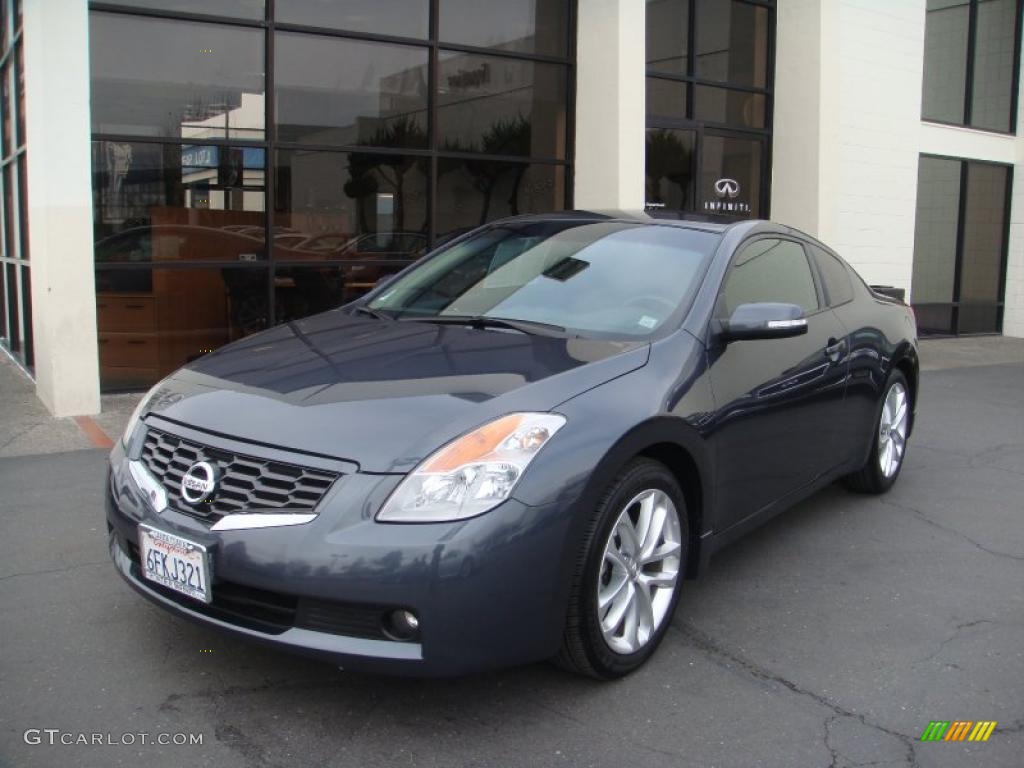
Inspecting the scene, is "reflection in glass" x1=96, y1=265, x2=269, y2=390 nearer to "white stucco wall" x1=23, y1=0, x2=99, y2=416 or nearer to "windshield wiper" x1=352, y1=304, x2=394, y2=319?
"white stucco wall" x1=23, y1=0, x2=99, y2=416

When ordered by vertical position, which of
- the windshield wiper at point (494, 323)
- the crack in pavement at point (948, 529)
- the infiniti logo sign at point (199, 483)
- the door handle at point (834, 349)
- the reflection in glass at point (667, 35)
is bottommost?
the crack in pavement at point (948, 529)

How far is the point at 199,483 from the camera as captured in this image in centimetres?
304

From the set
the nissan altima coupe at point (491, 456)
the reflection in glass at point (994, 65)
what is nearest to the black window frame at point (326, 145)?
the nissan altima coupe at point (491, 456)

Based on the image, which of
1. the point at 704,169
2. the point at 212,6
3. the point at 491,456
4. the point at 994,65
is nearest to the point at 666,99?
the point at 704,169

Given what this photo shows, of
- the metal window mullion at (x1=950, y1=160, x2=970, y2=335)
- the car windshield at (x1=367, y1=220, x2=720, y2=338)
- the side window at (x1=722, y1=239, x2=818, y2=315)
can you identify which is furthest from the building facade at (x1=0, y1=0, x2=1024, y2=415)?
the side window at (x1=722, y1=239, x2=818, y2=315)

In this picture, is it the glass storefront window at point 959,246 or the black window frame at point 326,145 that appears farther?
the glass storefront window at point 959,246

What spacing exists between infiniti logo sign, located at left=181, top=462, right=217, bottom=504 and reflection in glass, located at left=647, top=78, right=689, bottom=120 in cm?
940

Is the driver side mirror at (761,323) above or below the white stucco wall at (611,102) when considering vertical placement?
below

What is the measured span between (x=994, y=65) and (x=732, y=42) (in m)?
4.94

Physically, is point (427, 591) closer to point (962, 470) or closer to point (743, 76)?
point (962, 470)

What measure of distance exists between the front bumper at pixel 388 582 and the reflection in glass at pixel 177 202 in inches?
237

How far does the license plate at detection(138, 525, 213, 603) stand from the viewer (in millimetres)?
2918

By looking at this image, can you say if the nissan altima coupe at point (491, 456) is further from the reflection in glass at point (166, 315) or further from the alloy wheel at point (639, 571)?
the reflection in glass at point (166, 315)

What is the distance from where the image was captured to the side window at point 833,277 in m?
5.18
